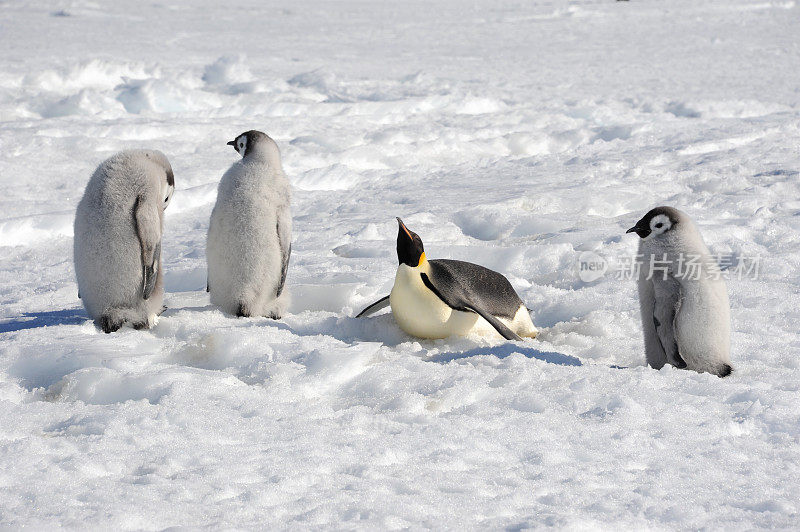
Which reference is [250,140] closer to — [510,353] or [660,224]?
[510,353]

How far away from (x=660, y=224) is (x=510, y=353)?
0.74 meters

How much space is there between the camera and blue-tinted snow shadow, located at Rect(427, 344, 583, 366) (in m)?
2.97

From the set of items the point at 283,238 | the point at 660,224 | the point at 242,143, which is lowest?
the point at 283,238

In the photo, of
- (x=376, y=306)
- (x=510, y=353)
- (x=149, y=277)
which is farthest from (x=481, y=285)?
(x=149, y=277)

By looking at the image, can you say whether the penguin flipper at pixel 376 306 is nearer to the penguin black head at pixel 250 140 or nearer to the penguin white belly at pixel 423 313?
the penguin white belly at pixel 423 313

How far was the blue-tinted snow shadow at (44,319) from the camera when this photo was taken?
10.7 feet

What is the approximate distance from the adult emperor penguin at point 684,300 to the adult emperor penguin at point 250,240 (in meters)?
1.45

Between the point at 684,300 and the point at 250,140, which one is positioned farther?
the point at 250,140

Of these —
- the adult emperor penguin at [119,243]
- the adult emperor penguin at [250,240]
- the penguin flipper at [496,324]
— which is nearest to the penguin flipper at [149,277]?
the adult emperor penguin at [119,243]

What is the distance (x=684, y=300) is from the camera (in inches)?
116

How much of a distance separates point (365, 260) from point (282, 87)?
6410 millimetres

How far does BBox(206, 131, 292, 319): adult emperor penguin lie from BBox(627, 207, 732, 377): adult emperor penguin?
1.45m

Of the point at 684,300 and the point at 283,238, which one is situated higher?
the point at 283,238

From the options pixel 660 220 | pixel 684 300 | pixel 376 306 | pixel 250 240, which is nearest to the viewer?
pixel 684 300
